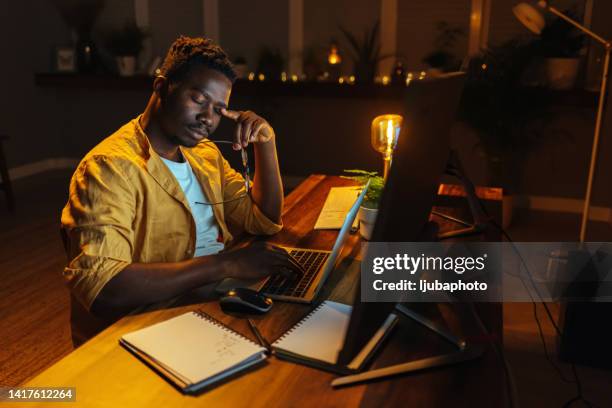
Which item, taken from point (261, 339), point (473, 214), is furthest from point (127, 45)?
point (261, 339)

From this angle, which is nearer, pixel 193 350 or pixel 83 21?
pixel 193 350

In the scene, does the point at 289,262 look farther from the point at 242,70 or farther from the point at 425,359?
the point at 242,70

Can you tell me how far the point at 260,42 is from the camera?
483cm

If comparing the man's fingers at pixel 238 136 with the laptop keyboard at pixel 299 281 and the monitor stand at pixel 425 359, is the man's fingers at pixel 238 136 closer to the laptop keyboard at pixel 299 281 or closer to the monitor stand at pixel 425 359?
the laptop keyboard at pixel 299 281

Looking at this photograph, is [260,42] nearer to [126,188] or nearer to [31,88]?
[31,88]

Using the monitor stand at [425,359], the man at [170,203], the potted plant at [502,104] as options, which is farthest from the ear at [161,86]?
the potted plant at [502,104]

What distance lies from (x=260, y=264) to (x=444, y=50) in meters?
3.46

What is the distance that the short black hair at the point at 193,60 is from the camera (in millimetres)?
1452

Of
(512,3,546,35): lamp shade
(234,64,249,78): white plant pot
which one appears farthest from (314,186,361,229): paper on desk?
(234,64,249,78): white plant pot

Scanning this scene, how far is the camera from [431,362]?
995 mm

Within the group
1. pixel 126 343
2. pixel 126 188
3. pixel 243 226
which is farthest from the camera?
pixel 243 226

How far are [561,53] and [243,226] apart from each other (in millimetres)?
3035

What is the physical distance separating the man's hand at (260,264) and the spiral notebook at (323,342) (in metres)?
0.18

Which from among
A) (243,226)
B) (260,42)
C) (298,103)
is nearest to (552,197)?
(298,103)
